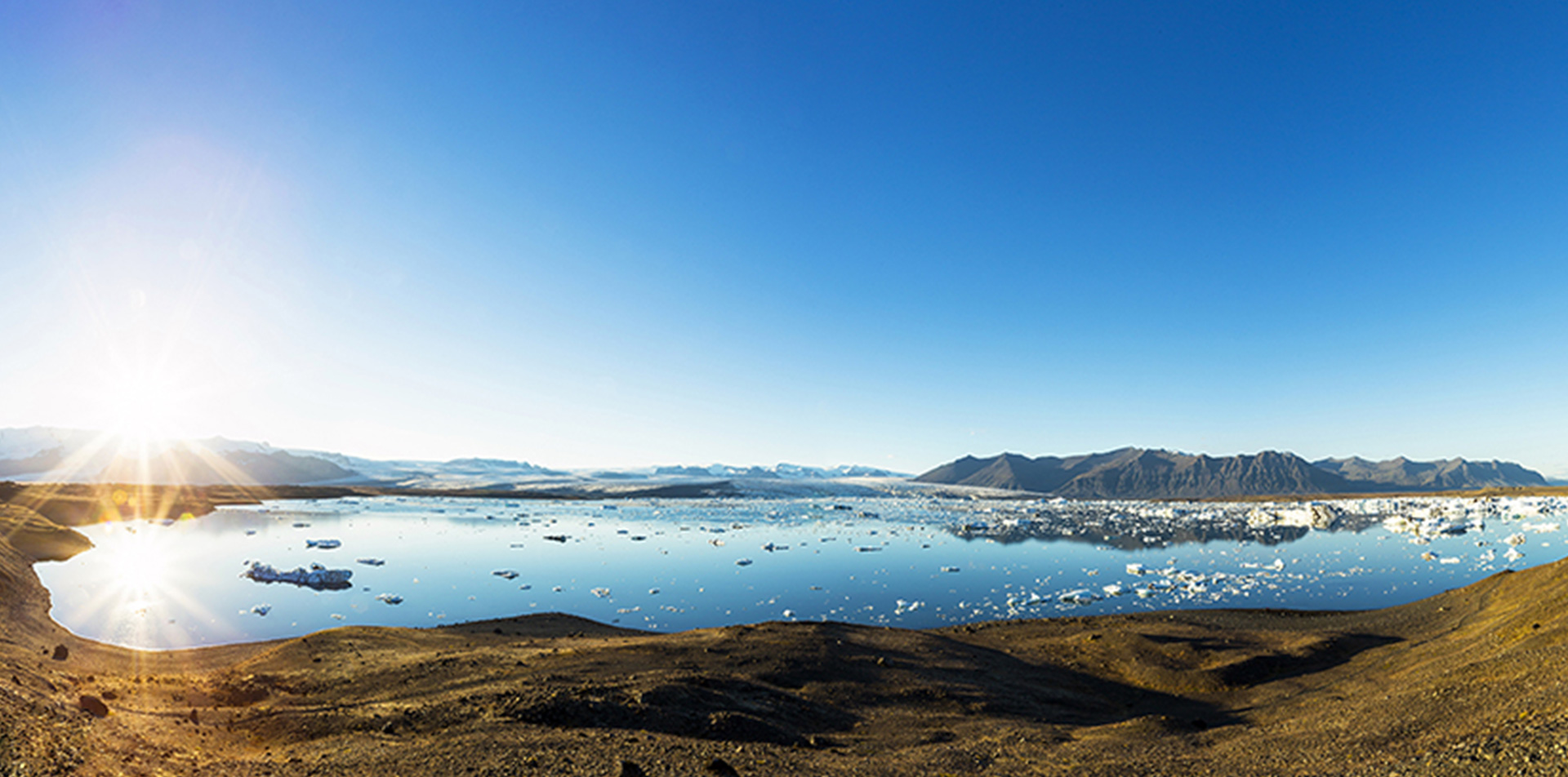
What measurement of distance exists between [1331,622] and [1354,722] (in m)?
17.7

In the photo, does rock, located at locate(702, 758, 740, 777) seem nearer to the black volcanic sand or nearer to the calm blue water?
the black volcanic sand

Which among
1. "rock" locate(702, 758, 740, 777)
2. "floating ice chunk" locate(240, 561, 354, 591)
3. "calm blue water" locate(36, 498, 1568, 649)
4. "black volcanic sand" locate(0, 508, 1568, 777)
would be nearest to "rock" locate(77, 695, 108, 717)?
"black volcanic sand" locate(0, 508, 1568, 777)

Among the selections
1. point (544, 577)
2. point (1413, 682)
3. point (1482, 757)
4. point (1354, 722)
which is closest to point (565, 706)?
point (1482, 757)

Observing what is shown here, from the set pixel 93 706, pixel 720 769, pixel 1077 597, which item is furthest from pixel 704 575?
pixel 720 769

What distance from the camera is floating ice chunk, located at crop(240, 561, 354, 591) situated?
33.9 metres

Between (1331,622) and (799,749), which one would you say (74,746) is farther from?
(1331,622)

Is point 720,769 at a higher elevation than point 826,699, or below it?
higher

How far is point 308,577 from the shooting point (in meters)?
34.6

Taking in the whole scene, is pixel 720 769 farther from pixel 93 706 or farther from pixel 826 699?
pixel 93 706

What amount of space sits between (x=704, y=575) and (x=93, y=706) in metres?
29.8

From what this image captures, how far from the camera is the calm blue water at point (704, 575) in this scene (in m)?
28.5

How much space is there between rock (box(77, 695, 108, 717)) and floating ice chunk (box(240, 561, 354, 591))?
26.9 metres

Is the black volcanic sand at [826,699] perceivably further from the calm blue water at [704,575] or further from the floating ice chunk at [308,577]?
the floating ice chunk at [308,577]

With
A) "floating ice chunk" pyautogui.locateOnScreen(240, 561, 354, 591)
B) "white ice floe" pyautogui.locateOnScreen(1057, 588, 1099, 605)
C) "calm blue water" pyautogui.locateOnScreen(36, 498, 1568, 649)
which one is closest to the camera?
"calm blue water" pyautogui.locateOnScreen(36, 498, 1568, 649)
